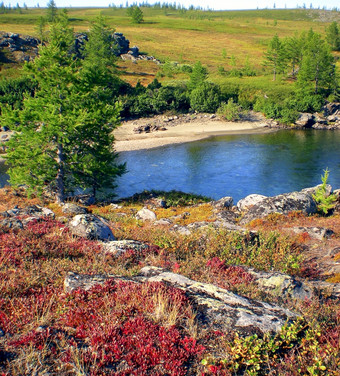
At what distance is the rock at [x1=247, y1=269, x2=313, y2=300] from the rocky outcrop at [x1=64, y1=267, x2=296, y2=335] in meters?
1.15

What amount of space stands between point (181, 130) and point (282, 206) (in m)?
44.9

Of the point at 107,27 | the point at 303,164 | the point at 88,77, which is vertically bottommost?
the point at 303,164

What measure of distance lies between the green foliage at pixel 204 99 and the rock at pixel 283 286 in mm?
64863

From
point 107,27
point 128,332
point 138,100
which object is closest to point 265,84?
point 138,100

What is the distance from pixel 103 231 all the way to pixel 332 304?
7.07 metres

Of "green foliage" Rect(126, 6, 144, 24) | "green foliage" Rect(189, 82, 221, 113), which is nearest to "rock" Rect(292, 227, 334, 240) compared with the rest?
"green foliage" Rect(189, 82, 221, 113)

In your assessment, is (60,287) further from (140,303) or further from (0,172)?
(0,172)

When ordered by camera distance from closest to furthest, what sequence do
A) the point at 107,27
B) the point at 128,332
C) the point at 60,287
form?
1. the point at 128,332
2. the point at 60,287
3. the point at 107,27

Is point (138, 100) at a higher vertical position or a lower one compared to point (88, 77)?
lower

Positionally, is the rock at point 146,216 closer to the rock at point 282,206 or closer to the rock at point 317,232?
the rock at point 282,206

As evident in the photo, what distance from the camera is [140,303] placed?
223 inches

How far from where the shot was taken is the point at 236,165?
41906 mm

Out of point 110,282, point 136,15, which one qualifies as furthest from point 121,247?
point 136,15

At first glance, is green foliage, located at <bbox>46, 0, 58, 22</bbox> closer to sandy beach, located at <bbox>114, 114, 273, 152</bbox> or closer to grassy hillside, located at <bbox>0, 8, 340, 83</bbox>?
grassy hillside, located at <bbox>0, 8, 340, 83</bbox>
